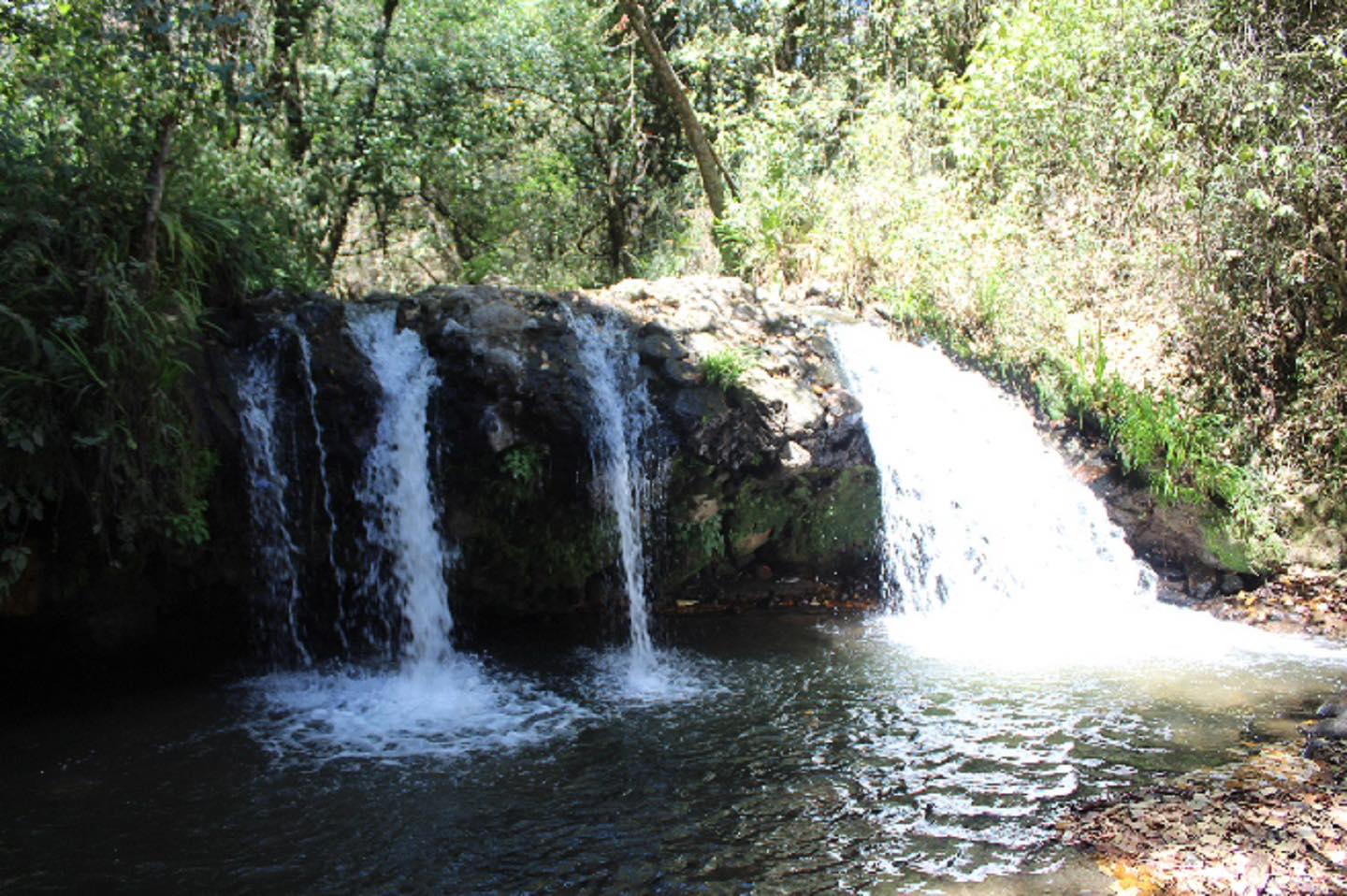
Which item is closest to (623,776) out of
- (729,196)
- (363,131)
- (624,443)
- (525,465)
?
(525,465)

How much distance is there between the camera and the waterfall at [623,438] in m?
6.80

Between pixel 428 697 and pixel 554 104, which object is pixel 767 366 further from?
pixel 554 104

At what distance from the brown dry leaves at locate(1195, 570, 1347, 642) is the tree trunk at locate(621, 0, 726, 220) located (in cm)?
725

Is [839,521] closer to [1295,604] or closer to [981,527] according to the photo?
[981,527]

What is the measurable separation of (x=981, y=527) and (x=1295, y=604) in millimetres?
2425

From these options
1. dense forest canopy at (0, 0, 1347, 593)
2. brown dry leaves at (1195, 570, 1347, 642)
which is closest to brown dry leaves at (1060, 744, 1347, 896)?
brown dry leaves at (1195, 570, 1347, 642)

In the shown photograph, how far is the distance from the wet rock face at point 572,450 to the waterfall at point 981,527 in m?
0.32

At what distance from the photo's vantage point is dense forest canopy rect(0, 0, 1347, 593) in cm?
535

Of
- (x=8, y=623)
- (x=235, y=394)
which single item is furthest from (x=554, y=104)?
(x=8, y=623)

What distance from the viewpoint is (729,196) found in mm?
13016

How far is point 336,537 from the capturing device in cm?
630

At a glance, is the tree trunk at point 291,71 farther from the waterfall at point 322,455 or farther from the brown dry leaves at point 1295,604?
the brown dry leaves at point 1295,604

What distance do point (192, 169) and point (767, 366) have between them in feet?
14.8

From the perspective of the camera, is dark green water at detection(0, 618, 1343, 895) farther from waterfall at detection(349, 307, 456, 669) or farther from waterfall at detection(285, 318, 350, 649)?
waterfall at detection(285, 318, 350, 649)
